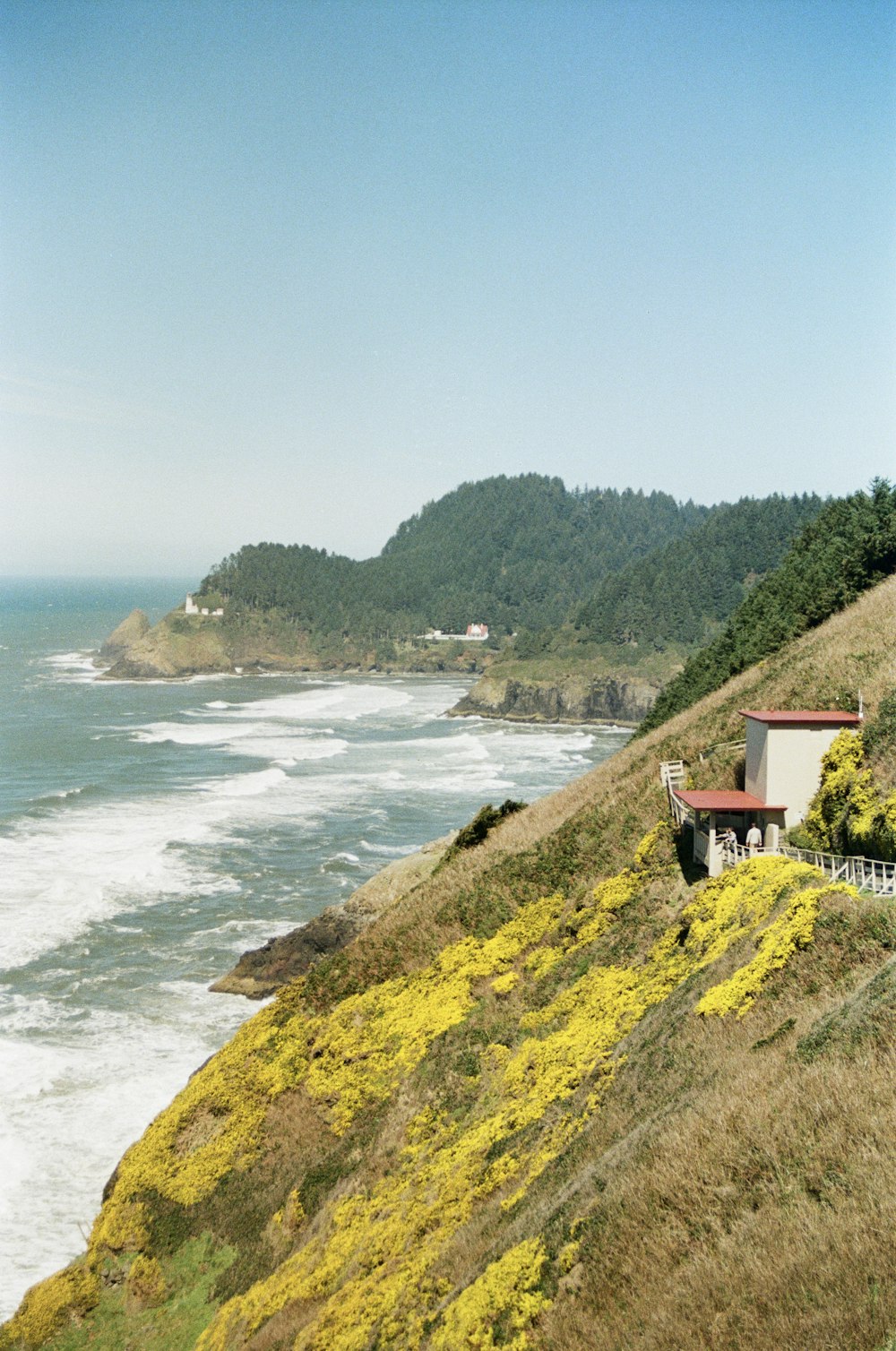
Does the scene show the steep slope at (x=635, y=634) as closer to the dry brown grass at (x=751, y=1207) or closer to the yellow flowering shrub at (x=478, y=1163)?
the yellow flowering shrub at (x=478, y=1163)

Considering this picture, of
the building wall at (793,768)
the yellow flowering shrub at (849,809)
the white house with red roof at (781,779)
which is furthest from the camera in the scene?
the building wall at (793,768)

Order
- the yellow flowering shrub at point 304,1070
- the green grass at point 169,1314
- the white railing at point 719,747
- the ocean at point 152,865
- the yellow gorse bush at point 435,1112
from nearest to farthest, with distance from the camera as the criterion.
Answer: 1. the yellow gorse bush at point 435,1112
2. the green grass at point 169,1314
3. the yellow flowering shrub at point 304,1070
4. the white railing at point 719,747
5. the ocean at point 152,865

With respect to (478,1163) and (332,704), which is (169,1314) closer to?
(478,1163)

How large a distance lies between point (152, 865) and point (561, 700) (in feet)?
297

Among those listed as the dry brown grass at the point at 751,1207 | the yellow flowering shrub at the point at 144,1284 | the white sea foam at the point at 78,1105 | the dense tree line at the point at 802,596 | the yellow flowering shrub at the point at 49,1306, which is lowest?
the white sea foam at the point at 78,1105

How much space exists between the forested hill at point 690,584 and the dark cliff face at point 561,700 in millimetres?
20014

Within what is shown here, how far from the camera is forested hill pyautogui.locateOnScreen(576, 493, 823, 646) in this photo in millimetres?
161250

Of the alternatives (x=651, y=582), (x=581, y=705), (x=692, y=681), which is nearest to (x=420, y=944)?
(x=692, y=681)

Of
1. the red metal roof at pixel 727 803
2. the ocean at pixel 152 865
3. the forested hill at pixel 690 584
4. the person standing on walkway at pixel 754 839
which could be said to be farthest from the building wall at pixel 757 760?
the forested hill at pixel 690 584

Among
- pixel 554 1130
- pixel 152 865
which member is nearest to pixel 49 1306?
pixel 554 1130

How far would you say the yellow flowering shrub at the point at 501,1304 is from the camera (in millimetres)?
11273

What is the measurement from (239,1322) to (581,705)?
12453 cm

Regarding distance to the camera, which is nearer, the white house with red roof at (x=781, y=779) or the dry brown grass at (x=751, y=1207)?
the dry brown grass at (x=751, y=1207)

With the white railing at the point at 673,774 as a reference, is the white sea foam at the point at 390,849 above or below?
below
